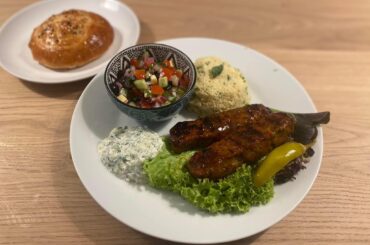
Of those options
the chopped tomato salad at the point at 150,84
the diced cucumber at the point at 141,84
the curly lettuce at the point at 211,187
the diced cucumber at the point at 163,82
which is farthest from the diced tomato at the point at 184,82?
the curly lettuce at the point at 211,187

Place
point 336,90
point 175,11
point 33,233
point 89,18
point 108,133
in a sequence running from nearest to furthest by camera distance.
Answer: point 33,233 → point 108,133 → point 336,90 → point 89,18 → point 175,11

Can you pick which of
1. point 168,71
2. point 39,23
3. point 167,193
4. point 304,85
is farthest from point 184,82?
point 39,23

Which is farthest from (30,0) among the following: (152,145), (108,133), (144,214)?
(144,214)

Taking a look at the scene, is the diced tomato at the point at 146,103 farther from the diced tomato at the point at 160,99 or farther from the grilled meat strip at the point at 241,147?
the grilled meat strip at the point at 241,147

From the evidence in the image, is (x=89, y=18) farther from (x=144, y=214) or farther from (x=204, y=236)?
(x=204, y=236)

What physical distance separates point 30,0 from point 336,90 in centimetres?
285

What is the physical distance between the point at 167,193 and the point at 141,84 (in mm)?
682

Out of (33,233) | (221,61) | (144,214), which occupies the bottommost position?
(33,233)

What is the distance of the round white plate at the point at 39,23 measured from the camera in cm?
267

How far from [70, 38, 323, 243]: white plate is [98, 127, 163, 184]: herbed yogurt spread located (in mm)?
48

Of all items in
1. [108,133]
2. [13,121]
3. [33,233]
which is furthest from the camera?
[13,121]

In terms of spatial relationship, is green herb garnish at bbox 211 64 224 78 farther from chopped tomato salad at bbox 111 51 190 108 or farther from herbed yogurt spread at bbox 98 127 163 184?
herbed yogurt spread at bbox 98 127 163 184

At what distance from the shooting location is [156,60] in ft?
8.10

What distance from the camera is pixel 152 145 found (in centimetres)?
211
